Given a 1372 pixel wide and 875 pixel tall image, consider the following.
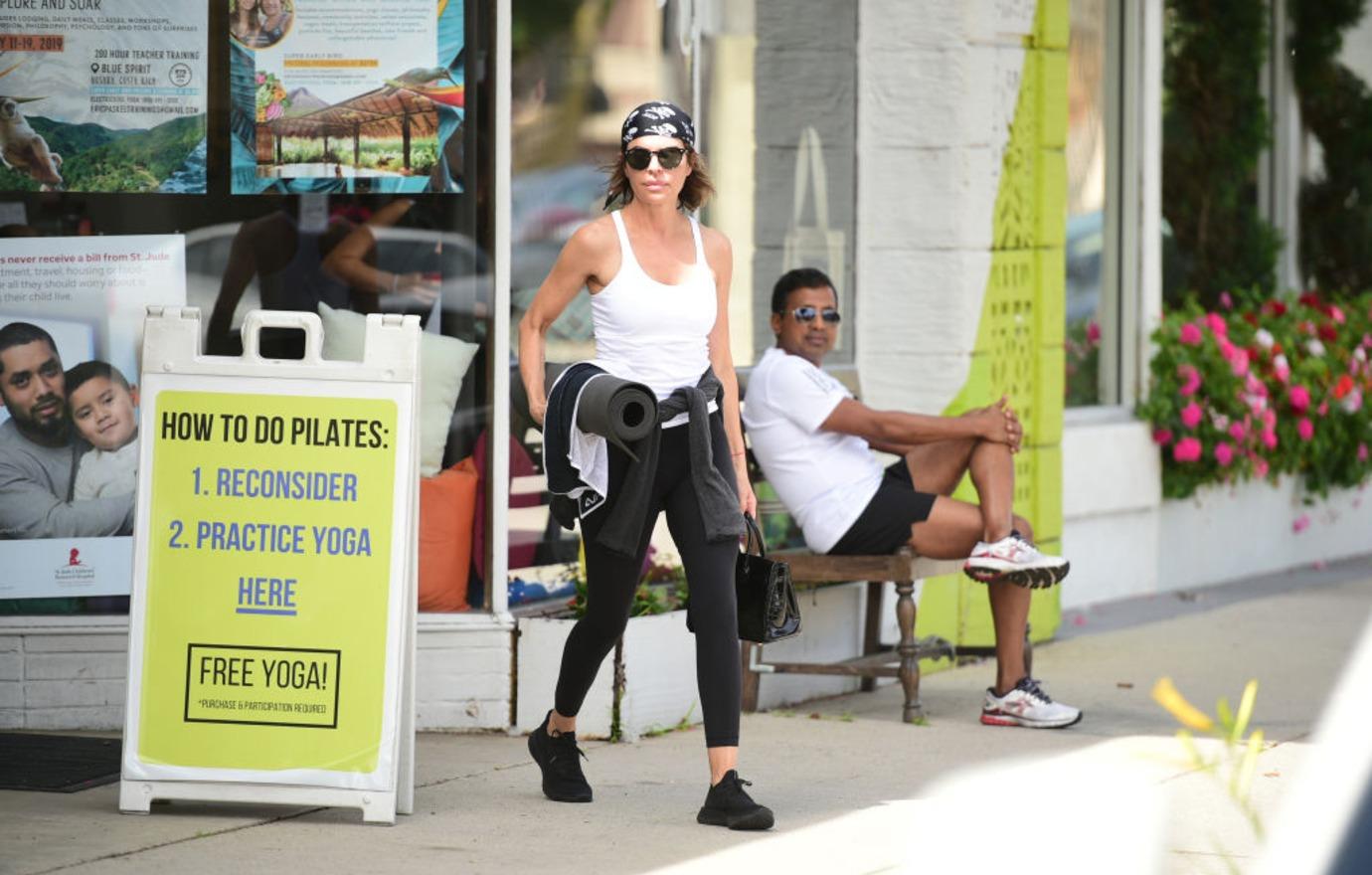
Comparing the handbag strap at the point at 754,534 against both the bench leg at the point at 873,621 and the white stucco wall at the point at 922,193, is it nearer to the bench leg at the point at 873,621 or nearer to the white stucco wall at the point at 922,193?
the bench leg at the point at 873,621

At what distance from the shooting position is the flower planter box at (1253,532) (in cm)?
1041

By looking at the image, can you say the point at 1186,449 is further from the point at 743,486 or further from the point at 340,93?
the point at 743,486

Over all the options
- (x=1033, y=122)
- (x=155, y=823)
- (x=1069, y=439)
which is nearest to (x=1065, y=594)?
(x=1069, y=439)

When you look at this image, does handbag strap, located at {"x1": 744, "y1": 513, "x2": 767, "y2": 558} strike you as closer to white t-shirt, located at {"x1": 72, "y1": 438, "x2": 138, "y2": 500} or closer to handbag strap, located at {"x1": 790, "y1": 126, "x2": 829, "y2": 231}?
white t-shirt, located at {"x1": 72, "y1": 438, "x2": 138, "y2": 500}

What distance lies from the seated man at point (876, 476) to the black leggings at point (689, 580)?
1.62 meters

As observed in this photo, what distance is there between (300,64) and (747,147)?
77.8 inches

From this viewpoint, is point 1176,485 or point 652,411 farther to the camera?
point 1176,485

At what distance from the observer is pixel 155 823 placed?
514cm

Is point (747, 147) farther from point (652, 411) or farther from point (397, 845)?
point (397, 845)

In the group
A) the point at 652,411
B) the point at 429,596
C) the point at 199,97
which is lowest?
the point at 429,596

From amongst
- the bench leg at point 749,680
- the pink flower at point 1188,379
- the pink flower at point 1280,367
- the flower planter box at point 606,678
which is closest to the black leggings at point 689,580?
the flower planter box at point 606,678

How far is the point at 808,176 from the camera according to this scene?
315 inches

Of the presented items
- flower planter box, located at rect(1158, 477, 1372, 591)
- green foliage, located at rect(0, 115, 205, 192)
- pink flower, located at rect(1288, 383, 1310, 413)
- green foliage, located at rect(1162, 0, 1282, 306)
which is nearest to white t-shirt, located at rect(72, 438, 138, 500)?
green foliage, located at rect(0, 115, 205, 192)

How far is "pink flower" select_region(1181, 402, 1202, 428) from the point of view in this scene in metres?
10.0
